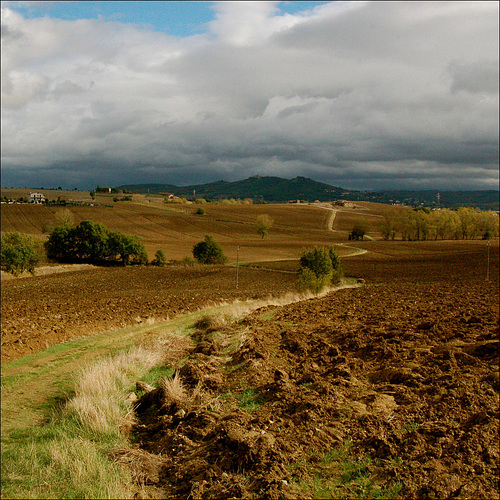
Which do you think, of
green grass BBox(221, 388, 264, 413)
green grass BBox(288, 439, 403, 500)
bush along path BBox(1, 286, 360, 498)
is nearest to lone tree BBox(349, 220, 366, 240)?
bush along path BBox(1, 286, 360, 498)

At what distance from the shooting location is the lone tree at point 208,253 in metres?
70.9

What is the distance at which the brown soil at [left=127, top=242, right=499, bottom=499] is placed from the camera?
19.6ft

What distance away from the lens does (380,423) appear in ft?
23.9

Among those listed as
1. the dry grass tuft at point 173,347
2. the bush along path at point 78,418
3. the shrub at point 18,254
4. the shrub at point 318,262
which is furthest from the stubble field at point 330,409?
the shrub at point 18,254

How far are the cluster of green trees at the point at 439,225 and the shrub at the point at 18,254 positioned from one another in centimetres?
8060

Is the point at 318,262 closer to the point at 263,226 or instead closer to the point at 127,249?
the point at 127,249

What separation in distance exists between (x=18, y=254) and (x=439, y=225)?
315 ft

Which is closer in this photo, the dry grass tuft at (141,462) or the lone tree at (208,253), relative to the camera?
the dry grass tuft at (141,462)

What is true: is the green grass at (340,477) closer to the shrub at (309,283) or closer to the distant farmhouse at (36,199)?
the shrub at (309,283)

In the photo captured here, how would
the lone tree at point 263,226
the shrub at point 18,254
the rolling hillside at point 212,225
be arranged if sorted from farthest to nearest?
the lone tree at point 263,226 < the rolling hillside at point 212,225 < the shrub at point 18,254

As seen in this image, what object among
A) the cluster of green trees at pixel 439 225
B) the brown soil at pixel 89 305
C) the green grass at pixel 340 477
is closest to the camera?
the green grass at pixel 340 477

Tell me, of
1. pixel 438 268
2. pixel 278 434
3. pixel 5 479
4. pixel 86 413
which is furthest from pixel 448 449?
pixel 438 268

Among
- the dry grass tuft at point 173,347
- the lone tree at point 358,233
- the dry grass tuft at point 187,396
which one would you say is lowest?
the dry grass tuft at point 173,347

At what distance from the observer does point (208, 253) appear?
71.0m
